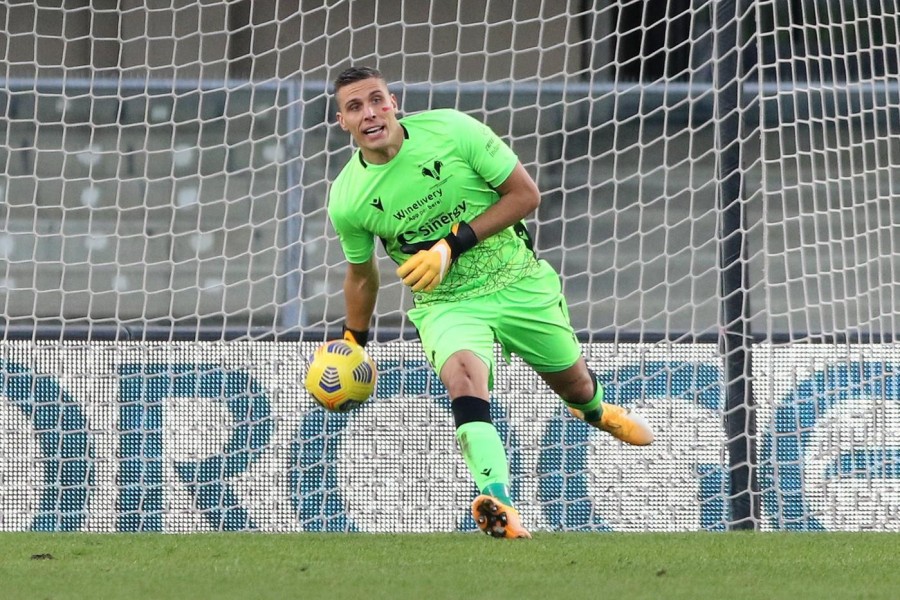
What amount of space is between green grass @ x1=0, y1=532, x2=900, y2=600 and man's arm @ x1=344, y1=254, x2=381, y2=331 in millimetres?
766

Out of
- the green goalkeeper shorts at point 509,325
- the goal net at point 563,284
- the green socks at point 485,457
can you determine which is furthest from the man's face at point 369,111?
the goal net at point 563,284

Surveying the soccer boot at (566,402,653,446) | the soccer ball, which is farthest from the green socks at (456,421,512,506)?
the soccer boot at (566,402,653,446)

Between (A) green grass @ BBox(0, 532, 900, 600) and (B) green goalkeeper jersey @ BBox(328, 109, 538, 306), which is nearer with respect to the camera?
(A) green grass @ BBox(0, 532, 900, 600)

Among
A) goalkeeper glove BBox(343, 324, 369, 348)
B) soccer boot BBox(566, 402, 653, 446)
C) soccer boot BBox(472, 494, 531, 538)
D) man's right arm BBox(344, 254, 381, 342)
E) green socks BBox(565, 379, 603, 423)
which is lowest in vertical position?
soccer boot BBox(472, 494, 531, 538)

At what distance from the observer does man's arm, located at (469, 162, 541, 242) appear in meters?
4.78

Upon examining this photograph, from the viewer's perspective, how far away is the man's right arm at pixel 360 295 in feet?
16.7

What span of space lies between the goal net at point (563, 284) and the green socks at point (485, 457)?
180 cm

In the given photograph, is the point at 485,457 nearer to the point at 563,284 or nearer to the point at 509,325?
the point at 509,325

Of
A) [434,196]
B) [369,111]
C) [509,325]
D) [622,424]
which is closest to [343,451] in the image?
[622,424]

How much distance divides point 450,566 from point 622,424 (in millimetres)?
1752

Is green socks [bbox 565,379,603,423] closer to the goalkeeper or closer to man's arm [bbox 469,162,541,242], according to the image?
the goalkeeper

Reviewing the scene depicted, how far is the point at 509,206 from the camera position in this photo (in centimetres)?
482

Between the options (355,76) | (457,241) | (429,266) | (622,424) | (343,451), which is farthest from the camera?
(343,451)

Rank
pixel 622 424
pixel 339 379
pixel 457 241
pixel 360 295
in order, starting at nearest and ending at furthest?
1. pixel 457 241
2. pixel 339 379
3. pixel 360 295
4. pixel 622 424
